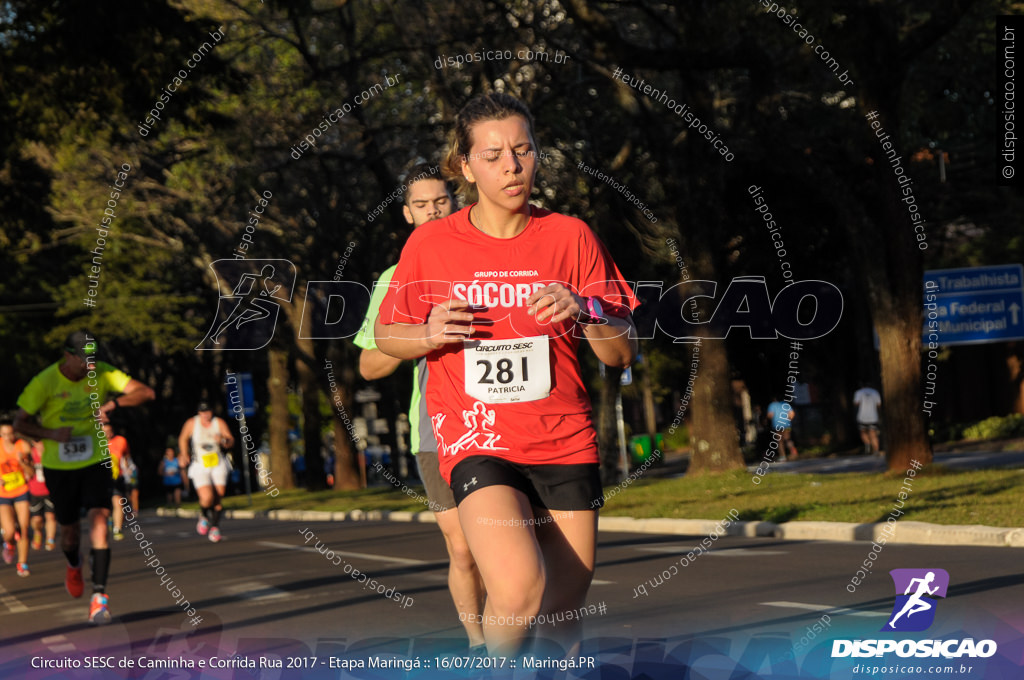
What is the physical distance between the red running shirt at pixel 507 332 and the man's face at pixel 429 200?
186cm

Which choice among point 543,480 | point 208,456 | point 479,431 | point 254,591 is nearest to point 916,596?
point 543,480

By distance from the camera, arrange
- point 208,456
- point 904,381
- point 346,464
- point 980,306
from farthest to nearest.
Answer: point 346,464, point 980,306, point 208,456, point 904,381

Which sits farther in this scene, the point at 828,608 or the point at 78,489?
the point at 78,489

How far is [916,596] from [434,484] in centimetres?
333

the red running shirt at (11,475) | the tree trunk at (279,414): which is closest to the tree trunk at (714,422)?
the red running shirt at (11,475)

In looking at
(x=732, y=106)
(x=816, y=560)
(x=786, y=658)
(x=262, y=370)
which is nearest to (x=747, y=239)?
(x=732, y=106)

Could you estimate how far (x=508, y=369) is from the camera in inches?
175

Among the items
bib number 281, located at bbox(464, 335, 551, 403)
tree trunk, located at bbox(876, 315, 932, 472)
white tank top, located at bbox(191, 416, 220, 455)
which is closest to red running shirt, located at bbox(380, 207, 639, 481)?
bib number 281, located at bbox(464, 335, 551, 403)

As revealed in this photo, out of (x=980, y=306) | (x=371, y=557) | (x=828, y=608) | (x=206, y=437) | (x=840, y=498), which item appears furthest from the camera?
(x=980, y=306)

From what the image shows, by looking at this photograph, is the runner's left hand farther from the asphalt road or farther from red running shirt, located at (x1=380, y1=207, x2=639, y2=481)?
the asphalt road

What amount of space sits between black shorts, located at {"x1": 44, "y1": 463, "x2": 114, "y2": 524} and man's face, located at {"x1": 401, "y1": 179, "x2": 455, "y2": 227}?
4.91m

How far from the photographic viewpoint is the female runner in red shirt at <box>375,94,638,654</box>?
14.3ft

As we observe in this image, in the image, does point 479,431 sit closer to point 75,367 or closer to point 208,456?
point 75,367

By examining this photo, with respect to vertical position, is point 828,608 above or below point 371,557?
above
